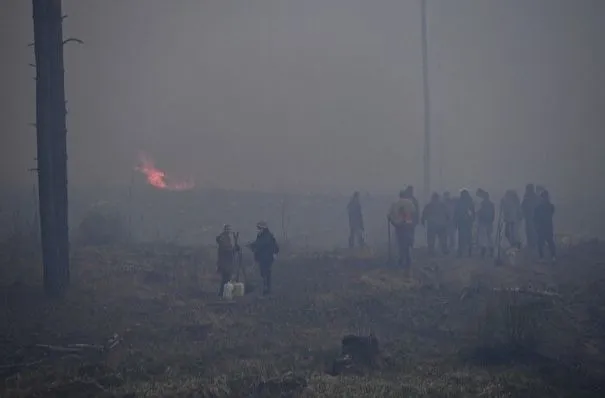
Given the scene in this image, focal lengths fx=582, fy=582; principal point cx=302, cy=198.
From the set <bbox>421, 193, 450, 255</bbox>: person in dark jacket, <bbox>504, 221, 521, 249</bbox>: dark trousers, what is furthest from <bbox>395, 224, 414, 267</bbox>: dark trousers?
<bbox>504, 221, 521, 249</bbox>: dark trousers

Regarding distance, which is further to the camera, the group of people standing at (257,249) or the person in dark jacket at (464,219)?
the person in dark jacket at (464,219)

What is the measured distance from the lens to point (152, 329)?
12.5 metres

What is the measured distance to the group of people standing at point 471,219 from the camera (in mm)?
17609

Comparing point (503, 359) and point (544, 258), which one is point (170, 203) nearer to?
point (544, 258)

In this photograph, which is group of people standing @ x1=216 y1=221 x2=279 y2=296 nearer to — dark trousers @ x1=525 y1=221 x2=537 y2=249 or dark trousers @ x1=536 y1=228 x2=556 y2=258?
dark trousers @ x1=536 y1=228 x2=556 y2=258

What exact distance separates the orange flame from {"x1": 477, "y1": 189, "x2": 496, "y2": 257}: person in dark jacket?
23.8 meters

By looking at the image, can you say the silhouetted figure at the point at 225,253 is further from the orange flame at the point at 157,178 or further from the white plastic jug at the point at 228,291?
the orange flame at the point at 157,178

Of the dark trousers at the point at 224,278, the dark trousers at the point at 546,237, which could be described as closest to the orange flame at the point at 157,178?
the dark trousers at the point at 224,278

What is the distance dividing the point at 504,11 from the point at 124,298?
160 ft

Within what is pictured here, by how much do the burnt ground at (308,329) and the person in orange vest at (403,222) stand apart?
632 millimetres

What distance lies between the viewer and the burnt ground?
893 centimetres

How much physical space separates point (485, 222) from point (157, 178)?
2845cm

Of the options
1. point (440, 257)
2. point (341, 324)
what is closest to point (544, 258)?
point (440, 257)

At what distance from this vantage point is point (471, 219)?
1931 cm
